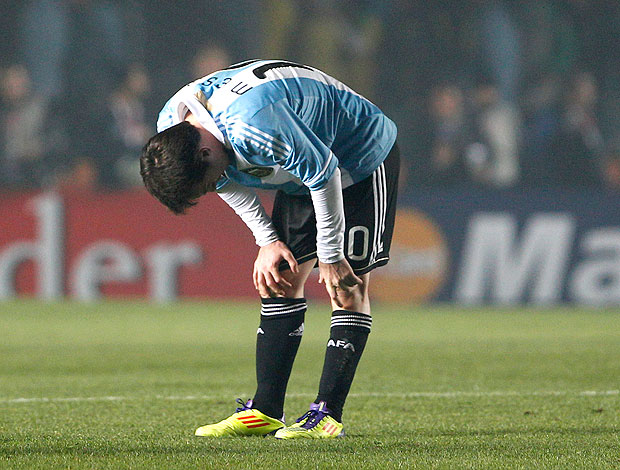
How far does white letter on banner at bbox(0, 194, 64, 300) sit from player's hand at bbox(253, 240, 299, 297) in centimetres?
835

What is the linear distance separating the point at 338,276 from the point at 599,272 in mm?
8487

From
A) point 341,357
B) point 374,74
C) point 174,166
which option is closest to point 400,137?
point 374,74

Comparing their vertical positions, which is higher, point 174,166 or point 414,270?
point 174,166

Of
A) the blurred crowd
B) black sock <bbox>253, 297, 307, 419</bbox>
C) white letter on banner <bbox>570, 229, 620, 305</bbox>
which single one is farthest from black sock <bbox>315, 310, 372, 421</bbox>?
the blurred crowd

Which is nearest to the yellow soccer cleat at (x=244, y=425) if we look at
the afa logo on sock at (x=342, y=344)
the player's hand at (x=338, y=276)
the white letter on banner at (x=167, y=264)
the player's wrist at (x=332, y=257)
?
the afa logo on sock at (x=342, y=344)

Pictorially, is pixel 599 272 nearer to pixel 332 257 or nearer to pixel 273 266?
pixel 273 266

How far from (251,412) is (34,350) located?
4135 mm

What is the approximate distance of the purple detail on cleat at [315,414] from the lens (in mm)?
3987

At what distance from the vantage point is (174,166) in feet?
11.4

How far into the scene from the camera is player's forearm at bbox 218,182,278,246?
4117 millimetres

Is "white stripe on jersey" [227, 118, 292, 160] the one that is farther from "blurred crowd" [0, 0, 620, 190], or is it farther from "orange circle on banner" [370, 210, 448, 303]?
"blurred crowd" [0, 0, 620, 190]

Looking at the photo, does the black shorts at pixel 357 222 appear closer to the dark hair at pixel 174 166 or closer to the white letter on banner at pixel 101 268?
the dark hair at pixel 174 166

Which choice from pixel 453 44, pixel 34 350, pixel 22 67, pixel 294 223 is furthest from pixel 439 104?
pixel 294 223

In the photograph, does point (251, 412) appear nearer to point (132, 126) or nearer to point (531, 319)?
point (531, 319)
